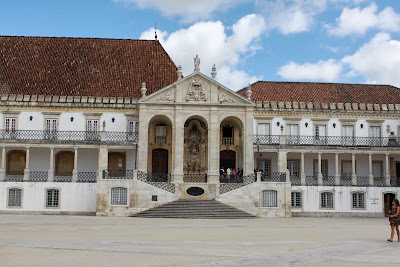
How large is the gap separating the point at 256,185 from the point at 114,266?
65.1 ft

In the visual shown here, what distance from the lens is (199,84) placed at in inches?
1332

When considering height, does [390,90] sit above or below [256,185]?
above

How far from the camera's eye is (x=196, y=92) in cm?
3388

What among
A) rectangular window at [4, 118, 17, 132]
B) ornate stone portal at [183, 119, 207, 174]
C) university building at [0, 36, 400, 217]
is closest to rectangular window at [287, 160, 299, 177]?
university building at [0, 36, 400, 217]

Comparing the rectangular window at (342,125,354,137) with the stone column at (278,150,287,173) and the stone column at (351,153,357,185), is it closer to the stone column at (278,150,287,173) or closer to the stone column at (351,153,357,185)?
the stone column at (351,153,357,185)

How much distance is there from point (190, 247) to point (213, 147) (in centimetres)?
1870

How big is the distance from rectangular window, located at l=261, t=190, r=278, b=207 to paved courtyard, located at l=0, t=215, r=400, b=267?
1002 cm

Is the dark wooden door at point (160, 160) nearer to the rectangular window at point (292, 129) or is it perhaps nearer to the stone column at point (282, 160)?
the stone column at point (282, 160)

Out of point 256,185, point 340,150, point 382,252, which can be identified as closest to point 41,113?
point 256,185

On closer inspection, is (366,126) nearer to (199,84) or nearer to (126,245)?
(199,84)

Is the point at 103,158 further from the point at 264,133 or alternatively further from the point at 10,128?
the point at 264,133

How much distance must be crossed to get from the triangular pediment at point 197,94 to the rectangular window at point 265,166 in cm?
547

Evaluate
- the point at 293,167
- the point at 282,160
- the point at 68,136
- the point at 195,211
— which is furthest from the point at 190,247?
the point at 293,167

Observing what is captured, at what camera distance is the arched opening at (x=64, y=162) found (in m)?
35.6
